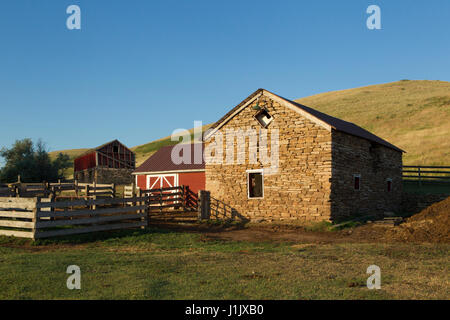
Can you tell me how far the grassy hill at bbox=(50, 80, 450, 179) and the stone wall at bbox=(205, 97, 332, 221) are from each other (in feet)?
74.7

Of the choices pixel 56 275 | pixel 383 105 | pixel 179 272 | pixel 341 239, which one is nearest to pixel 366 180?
pixel 341 239

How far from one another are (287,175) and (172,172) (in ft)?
38.8

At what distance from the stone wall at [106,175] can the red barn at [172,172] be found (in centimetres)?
2113

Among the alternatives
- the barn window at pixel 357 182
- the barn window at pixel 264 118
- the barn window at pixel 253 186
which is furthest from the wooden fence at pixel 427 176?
the barn window at pixel 264 118

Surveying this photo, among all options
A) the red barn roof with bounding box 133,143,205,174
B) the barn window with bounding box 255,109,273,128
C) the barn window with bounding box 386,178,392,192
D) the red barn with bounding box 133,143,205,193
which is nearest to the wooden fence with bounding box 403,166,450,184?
the barn window with bounding box 386,178,392,192

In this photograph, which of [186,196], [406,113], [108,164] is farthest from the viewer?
[406,113]

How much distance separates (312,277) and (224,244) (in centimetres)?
612

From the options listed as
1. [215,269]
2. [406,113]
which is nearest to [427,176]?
[215,269]

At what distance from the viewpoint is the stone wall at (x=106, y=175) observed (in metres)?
52.3

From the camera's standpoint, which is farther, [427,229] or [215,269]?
[427,229]

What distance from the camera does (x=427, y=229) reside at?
1505 cm

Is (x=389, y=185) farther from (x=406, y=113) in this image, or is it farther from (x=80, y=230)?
(x=406, y=113)
